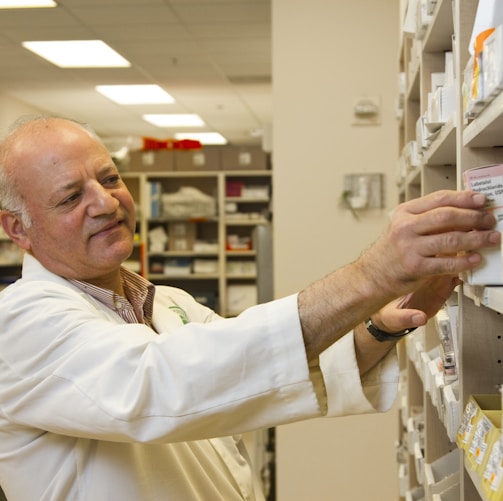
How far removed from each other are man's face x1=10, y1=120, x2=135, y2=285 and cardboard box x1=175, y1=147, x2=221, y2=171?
239 inches

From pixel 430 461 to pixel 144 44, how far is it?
196 inches

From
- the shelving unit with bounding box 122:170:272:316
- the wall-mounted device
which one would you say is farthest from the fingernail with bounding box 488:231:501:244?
the shelving unit with bounding box 122:170:272:316

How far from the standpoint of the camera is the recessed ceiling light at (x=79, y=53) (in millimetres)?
6262

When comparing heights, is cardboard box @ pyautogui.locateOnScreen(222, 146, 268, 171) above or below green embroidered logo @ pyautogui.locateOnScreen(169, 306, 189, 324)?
above

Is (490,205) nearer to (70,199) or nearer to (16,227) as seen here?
(70,199)

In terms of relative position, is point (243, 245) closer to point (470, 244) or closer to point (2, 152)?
point (2, 152)

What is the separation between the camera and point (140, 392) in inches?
47.8

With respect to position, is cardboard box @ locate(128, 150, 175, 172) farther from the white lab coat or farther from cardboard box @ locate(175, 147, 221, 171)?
the white lab coat

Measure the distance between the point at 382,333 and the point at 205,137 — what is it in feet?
36.1

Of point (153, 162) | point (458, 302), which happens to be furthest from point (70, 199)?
point (153, 162)

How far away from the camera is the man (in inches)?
44.3

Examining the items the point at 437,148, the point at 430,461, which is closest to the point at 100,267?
the point at 437,148

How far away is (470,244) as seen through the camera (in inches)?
40.9

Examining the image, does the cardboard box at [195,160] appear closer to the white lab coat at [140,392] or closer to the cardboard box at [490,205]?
the white lab coat at [140,392]
